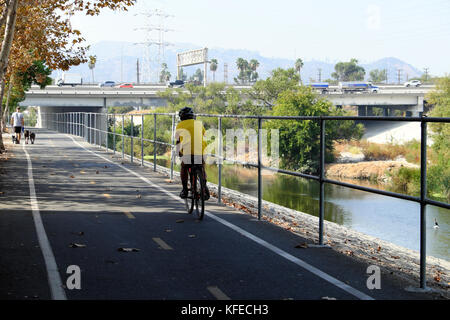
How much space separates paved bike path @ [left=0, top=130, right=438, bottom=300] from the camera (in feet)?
22.3

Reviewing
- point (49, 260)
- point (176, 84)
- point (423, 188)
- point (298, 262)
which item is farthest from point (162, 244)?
point (176, 84)

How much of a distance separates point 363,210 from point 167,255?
40.9 meters

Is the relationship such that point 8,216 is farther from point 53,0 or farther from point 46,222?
point 53,0

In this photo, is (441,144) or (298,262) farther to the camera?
(441,144)

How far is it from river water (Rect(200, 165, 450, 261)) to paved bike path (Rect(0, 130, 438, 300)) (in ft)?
49.9

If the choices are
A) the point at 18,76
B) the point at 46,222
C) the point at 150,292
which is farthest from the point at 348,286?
the point at 18,76

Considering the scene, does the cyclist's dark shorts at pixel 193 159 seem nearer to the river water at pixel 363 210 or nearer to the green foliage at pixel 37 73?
the river water at pixel 363 210

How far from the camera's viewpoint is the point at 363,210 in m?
48.0

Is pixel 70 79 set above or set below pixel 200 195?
above

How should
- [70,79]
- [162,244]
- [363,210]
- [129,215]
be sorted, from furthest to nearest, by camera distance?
1. [70,79]
2. [363,210]
3. [129,215]
4. [162,244]

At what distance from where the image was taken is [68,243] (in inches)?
367

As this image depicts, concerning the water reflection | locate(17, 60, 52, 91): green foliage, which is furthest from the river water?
locate(17, 60, 52, 91): green foliage

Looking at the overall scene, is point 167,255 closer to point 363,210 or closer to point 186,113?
point 186,113
